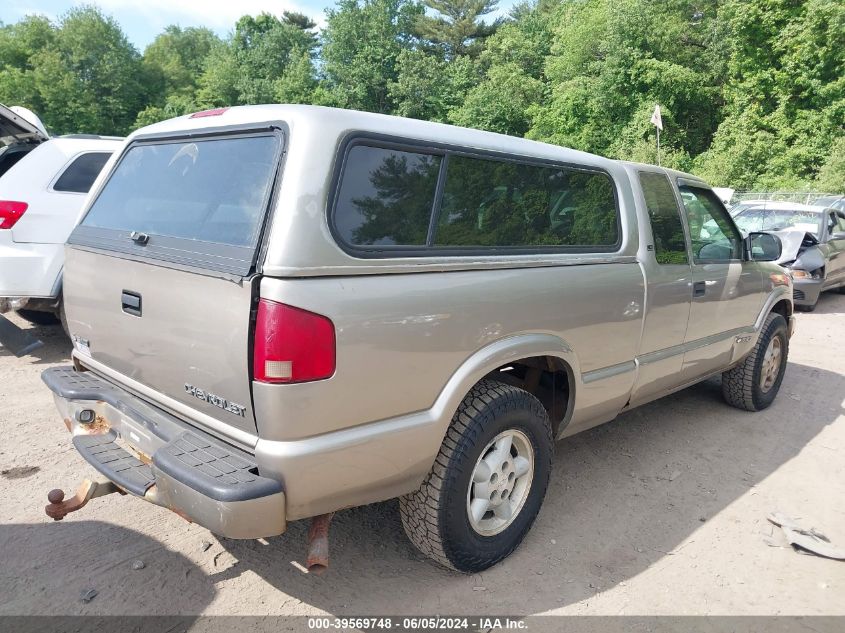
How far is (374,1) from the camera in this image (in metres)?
59.6

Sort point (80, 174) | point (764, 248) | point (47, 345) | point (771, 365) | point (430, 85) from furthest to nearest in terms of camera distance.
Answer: point (430, 85) < point (47, 345) < point (80, 174) < point (771, 365) < point (764, 248)

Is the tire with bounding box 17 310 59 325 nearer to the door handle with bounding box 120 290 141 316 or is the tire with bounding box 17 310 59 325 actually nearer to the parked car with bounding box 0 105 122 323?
the parked car with bounding box 0 105 122 323

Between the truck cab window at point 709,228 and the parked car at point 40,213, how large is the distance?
5.28m

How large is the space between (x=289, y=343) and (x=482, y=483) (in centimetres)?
123

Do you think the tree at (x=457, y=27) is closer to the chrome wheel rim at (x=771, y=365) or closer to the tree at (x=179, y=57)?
the tree at (x=179, y=57)

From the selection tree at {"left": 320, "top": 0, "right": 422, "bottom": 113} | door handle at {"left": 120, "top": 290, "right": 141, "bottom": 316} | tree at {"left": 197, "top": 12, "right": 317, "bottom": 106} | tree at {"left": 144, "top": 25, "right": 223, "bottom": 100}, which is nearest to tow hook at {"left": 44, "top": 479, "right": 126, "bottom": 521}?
door handle at {"left": 120, "top": 290, "right": 141, "bottom": 316}

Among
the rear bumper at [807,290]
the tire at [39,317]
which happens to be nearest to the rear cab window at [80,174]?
the tire at [39,317]

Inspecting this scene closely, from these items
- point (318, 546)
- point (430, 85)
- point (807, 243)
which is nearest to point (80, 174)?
point (318, 546)

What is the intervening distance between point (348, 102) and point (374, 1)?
1247cm

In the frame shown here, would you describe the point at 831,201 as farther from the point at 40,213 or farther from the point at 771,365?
the point at 40,213

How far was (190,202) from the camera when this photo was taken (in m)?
2.53

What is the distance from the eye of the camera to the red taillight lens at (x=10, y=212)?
5219 millimetres

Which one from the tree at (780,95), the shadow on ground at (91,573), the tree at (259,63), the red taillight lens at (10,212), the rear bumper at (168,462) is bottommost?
the shadow on ground at (91,573)

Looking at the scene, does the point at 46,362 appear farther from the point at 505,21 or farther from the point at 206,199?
the point at 505,21
